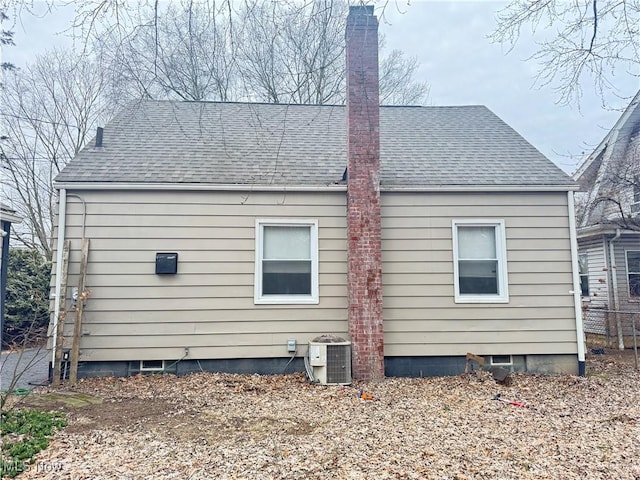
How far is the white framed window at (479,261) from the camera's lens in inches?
253

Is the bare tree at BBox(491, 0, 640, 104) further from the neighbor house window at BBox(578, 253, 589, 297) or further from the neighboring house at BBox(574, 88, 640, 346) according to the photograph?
the neighbor house window at BBox(578, 253, 589, 297)

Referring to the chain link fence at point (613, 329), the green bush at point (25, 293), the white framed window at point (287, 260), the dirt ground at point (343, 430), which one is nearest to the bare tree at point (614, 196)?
the chain link fence at point (613, 329)

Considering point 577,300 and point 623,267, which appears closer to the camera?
point 577,300

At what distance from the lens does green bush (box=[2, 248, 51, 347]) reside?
998 cm

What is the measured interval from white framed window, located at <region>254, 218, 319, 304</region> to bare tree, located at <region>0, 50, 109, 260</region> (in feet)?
36.7

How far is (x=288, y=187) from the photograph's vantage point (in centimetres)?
639

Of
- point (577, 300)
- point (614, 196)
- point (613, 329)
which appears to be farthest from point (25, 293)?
point (614, 196)

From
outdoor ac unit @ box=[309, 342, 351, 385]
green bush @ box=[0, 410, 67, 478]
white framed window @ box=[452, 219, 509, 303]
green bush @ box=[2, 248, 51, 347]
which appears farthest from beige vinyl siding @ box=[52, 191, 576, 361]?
green bush @ box=[2, 248, 51, 347]

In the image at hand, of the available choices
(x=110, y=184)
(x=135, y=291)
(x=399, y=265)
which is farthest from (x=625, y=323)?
(x=110, y=184)

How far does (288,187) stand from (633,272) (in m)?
9.19

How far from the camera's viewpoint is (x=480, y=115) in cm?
891

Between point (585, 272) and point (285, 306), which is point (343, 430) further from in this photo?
point (585, 272)

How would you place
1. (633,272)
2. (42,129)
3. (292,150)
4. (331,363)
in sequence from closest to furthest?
(331,363) → (292,150) → (633,272) → (42,129)

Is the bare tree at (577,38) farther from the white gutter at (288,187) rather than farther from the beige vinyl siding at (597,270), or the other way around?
the beige vinyl siding at (597,270)
